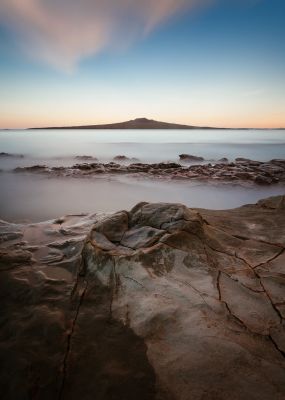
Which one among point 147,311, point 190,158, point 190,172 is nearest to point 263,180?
point 190,172

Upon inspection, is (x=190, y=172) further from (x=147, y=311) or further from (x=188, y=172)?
(x=147, y=311)

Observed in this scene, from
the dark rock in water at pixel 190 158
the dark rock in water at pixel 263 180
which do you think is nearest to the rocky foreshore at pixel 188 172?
the dark rock in water at pixel 263 180

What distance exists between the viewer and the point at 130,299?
7.93 ft

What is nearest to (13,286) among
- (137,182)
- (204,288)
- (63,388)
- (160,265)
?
(63,388)

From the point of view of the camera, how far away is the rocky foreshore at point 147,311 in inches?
68.6

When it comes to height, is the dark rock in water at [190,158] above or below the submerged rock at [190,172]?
below

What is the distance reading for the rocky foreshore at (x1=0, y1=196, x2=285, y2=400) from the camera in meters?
1.74

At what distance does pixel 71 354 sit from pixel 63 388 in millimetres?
248

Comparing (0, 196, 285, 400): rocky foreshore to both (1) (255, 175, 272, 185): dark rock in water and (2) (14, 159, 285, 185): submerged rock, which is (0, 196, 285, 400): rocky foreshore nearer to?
(1) (255, 175, 272, 185): dark rock in water

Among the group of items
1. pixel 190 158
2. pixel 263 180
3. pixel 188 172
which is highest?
pixel 263 180

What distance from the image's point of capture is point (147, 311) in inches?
88.9

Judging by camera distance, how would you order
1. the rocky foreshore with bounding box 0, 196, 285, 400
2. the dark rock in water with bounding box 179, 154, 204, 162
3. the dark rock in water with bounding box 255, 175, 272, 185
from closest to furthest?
1. the rocky foreshore with bounding box 0, 196, 285, 400
2. the dark rock in water with bounding box 255, 175, 272, 185
3. the dark rock in water with bounding box 179, 154, 204, 162

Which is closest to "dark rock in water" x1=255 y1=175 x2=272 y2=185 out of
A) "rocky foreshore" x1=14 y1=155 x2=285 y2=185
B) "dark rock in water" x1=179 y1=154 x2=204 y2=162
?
"rocky foreshore" x1=14 y1=155 x2=285 y2=185

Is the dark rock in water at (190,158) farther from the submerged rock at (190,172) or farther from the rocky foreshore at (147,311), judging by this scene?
the rocky foreshore at (147,311)
